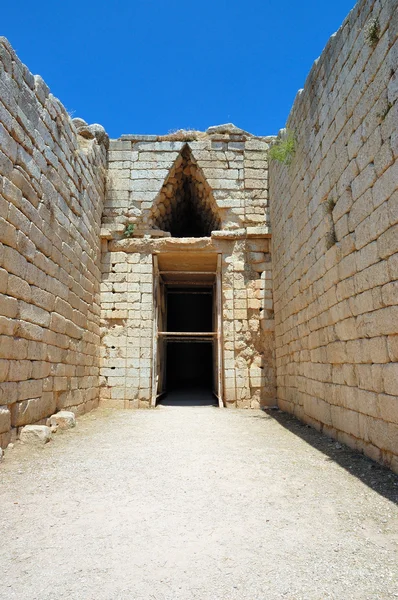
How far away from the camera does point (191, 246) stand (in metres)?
8.98

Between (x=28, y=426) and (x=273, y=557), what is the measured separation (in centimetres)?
342

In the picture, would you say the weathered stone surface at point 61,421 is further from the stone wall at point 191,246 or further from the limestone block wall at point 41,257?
the stone wall at point 191,246

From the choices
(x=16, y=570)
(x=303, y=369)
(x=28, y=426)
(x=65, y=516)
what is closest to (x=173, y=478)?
(x=65, y=516)

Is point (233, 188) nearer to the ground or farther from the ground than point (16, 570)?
farther from the ground

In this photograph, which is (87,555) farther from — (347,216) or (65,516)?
(347,216)

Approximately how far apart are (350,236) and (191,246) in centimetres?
500

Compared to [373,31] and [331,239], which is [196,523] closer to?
[331,239]

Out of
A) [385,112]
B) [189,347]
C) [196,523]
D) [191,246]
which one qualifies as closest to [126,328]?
[191,246]

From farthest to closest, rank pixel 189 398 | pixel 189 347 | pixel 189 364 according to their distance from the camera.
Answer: pixel 189 347 → pixel 189 364 → pixel 189 398

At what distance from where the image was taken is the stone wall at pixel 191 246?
8.39 meters

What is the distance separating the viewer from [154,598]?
1869 mm

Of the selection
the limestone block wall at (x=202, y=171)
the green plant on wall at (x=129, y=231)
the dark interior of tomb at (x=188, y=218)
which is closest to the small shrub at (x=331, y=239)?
the limestone block wall at (x=202, y=171)

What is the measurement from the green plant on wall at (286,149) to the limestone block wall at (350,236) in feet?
0.58

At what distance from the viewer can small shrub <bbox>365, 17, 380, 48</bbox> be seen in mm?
3707
